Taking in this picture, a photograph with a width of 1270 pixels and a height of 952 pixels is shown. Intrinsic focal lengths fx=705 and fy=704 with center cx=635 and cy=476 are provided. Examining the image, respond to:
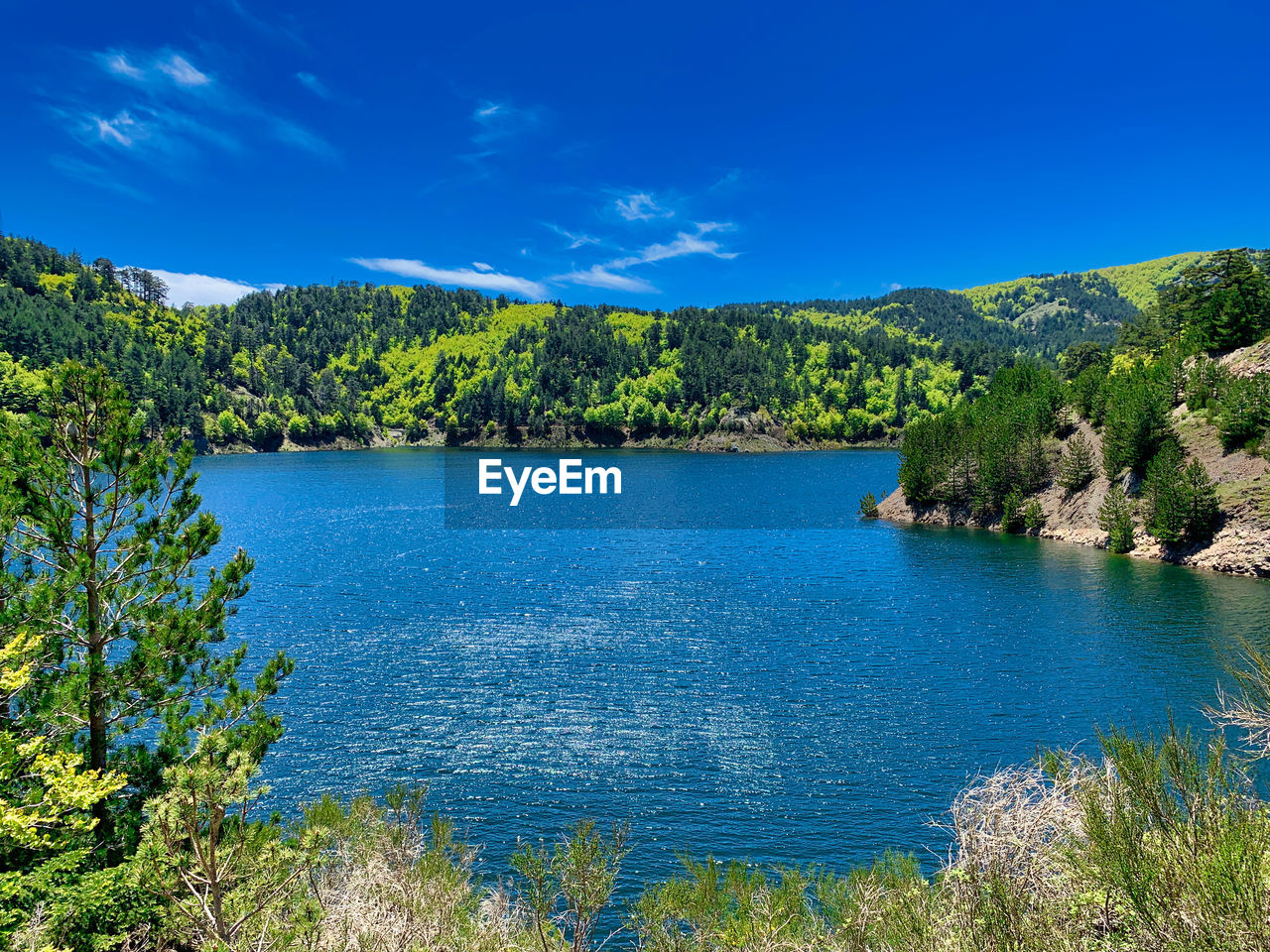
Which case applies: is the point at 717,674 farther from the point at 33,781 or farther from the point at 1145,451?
the point at 1145,451

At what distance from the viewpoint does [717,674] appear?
121ft

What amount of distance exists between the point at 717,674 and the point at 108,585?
27948 millimetres

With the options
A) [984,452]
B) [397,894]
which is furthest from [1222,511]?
[397,894]

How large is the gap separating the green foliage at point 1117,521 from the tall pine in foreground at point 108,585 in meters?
70.9

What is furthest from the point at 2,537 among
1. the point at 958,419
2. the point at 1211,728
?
the point at 958,419

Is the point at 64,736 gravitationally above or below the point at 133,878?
above

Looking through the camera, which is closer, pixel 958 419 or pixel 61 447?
pixel 61 447

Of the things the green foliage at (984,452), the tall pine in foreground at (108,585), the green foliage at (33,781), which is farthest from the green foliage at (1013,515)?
the green foliage at (33,781)

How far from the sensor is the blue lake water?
2450cm

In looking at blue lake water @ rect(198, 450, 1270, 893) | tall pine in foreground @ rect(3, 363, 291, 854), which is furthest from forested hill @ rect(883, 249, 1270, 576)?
tall pine in foreground @ rect(3, 363, 291, 854)

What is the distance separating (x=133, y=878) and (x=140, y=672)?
15.0ft

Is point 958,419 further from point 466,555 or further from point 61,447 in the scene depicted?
point 61,447

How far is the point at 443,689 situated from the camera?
34.9 m

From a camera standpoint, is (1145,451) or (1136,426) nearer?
(1136,426)
